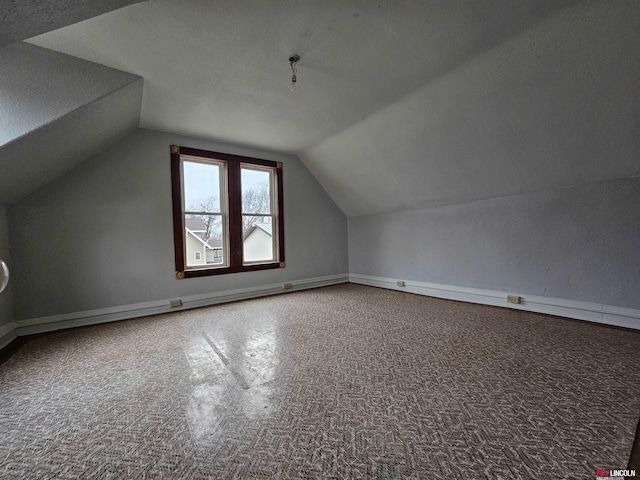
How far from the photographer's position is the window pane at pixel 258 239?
445cm

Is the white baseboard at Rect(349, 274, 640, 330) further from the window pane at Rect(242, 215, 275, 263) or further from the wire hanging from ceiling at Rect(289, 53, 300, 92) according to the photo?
the wire hanging from ceiling at Rect(289, 53, 300, 92)

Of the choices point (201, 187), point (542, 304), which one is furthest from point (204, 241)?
point (542, 304)

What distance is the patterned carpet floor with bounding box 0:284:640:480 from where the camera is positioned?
3.83ft

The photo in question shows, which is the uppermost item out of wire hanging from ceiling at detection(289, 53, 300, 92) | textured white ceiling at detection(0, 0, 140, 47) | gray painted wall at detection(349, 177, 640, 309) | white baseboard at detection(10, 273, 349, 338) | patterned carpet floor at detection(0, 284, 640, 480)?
wire hanging from ceiling at detection(289, 53, 300, 92)

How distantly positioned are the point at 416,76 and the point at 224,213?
10.4 ft

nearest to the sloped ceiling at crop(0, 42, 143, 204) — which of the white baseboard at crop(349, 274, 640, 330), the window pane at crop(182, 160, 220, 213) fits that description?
the window pane at crop(182, 160, 220, 213)

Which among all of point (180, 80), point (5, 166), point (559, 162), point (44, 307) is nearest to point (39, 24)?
point (180, 80)

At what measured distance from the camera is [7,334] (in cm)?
262

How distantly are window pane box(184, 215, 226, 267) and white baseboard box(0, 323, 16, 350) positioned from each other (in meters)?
1.77

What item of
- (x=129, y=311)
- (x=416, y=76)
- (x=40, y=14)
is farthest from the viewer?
(x=129, y=311)

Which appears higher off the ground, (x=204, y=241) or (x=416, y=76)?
(x=416, y=76)

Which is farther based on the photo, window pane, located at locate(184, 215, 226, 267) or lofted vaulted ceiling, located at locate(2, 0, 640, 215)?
window pane, located at locate(184, 215, 226, 267)

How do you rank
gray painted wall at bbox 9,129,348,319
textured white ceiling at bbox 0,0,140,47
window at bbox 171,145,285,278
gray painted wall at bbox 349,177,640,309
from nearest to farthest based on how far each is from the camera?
textured white ceiling at bbox 0,0,140,47 < gray painted wall at bbox 349,177,640,309 < gray painted wall at bbox 9,129,348,319 < window at bbox 171,145,285,278

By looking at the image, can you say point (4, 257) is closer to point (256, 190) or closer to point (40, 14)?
point (40, 14)
